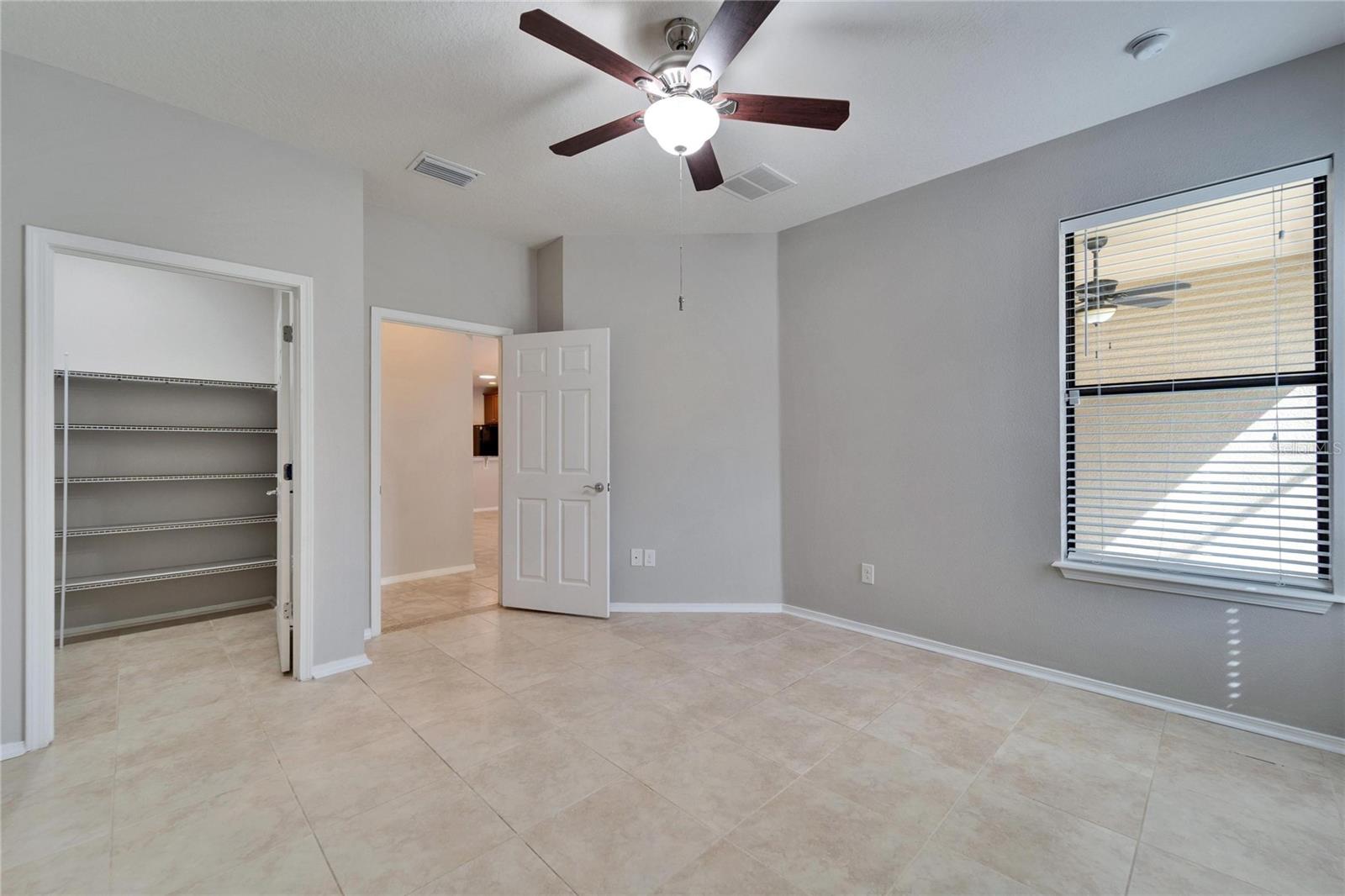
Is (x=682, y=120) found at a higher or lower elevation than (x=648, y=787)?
higher

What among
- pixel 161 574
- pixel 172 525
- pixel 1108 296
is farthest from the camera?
pixel 172 525

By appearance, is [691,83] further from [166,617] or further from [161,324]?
[166,617]

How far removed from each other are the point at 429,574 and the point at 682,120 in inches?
183

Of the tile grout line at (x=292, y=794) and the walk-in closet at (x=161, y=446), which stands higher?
the walk-in closet at (x=161, y=446)

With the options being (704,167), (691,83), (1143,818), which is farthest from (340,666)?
(1143,818)

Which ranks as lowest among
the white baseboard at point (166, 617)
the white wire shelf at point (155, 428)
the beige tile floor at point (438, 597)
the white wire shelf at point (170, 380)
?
the beige tile floor at point (438, 597)

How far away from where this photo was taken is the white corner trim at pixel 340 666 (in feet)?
9.85

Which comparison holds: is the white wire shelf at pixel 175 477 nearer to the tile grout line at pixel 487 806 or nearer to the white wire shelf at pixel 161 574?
the white wire shelf at pixel 161 574

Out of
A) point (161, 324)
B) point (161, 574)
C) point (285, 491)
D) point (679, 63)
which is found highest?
point (679, 63)

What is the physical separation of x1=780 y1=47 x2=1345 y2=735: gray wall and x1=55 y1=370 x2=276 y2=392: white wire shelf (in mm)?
4010

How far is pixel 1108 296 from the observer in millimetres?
2803

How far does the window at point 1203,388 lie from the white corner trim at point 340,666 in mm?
3846

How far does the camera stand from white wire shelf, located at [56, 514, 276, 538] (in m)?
3.57

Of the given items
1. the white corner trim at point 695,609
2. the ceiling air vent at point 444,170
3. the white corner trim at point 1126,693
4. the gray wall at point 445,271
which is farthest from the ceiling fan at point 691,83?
the white corner trim at point 695,609
